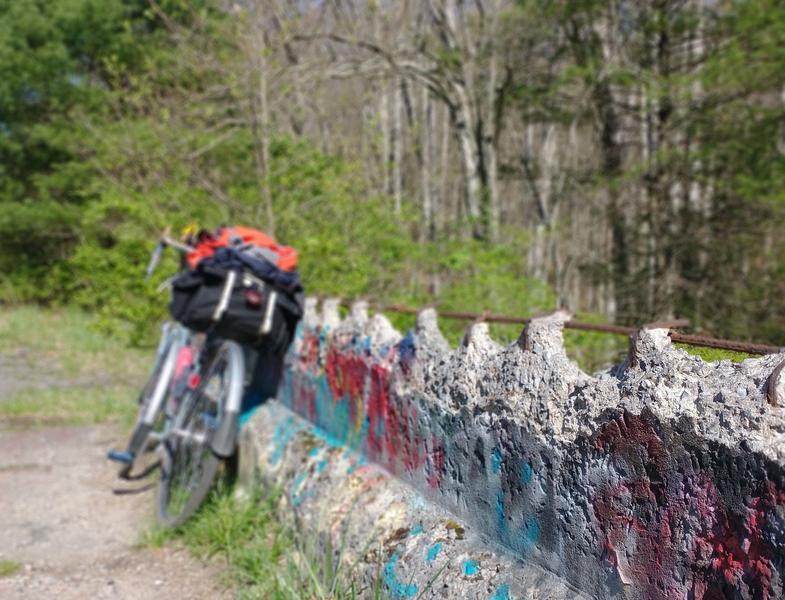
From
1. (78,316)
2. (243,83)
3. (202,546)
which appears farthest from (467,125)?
(202,546)

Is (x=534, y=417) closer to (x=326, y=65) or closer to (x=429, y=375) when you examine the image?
(x=429, y=375)

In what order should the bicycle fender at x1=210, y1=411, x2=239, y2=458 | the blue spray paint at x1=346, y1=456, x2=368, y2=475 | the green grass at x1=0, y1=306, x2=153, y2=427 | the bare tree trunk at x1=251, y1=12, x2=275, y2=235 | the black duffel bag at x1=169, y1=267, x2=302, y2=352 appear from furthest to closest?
the bare tree trunk at x1=251, y1=12, x2=275, y2=235 < the green grass at x1=0, y1=306, x2=153, y2=427 < the black duffel bag at x1=169, y1=267, x2=302, y2=352 < the bicycle fender at x1=210, y1=411, x2=239, y2=458 < the blue spray paint at x1=346, y1=456, x2=368, y2=475

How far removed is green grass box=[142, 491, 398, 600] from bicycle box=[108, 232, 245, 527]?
124 millimetres

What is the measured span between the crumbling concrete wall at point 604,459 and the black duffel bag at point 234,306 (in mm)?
1570

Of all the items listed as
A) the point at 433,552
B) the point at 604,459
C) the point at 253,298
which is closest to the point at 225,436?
the point at 253,298

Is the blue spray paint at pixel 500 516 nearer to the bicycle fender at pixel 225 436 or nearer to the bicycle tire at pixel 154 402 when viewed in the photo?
the bicycle fender at pixel 225 436

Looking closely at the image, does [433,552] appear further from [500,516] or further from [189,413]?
[189,413]

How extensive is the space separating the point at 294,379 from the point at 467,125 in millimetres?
10463

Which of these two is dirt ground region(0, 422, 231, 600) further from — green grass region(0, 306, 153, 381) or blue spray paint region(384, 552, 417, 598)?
green grass region(0, 306, 153, 381)

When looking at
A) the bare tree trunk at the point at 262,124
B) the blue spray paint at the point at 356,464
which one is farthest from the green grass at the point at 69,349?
the blue spray paint at the point at 356,464

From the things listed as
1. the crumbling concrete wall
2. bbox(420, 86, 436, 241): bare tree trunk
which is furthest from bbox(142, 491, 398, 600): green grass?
bbox(420, 86, 436, 241): bare tree trunk

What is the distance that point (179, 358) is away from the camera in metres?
5.33

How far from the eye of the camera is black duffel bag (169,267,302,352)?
4500 millimetres

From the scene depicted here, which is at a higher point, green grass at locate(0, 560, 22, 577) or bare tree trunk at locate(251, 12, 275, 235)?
bare tree trunk at locate(251, 12, 275, 235)
